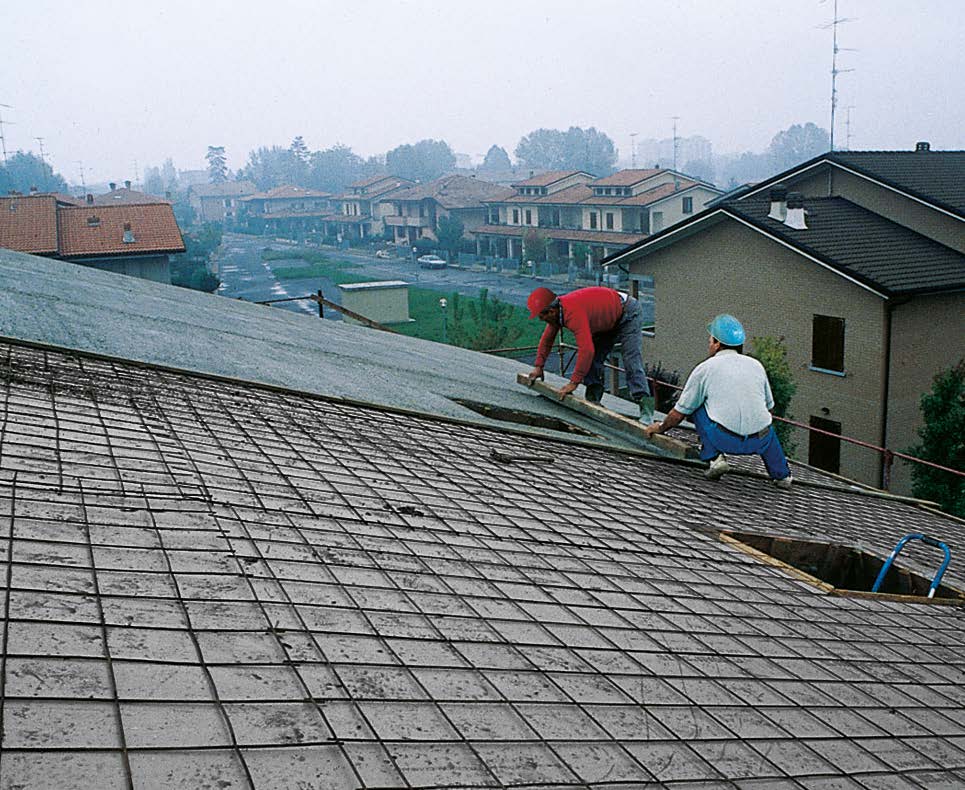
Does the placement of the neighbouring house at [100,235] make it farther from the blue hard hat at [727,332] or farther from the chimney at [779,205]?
the blue hard hat at [727,332]

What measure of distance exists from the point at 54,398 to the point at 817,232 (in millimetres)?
19402

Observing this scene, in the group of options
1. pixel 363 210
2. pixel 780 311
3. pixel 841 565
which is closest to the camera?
pixel 841 565

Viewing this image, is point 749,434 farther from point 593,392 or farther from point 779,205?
point 779,205

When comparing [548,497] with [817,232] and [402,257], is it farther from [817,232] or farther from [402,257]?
[402,257]

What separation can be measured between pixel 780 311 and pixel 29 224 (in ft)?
92.7

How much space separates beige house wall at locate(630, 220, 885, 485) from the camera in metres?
18.8

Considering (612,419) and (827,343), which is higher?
(827,343)

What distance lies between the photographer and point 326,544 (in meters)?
3.43

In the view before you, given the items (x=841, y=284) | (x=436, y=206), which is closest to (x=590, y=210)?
(x=436, y=206)

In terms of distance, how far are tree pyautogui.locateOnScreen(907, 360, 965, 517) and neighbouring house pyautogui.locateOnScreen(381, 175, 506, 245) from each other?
61.7 metres

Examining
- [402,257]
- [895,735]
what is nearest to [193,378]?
[895,735]

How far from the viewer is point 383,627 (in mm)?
2820

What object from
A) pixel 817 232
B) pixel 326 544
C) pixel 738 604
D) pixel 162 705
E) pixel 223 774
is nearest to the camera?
pixel 223 774

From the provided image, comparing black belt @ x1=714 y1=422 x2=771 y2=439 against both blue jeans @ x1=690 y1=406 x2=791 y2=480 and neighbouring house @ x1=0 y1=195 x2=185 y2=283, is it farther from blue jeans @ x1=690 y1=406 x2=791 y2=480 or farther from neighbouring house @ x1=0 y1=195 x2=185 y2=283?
neighbouring house @ x1=0 y1=195 x2=185 y2=283
